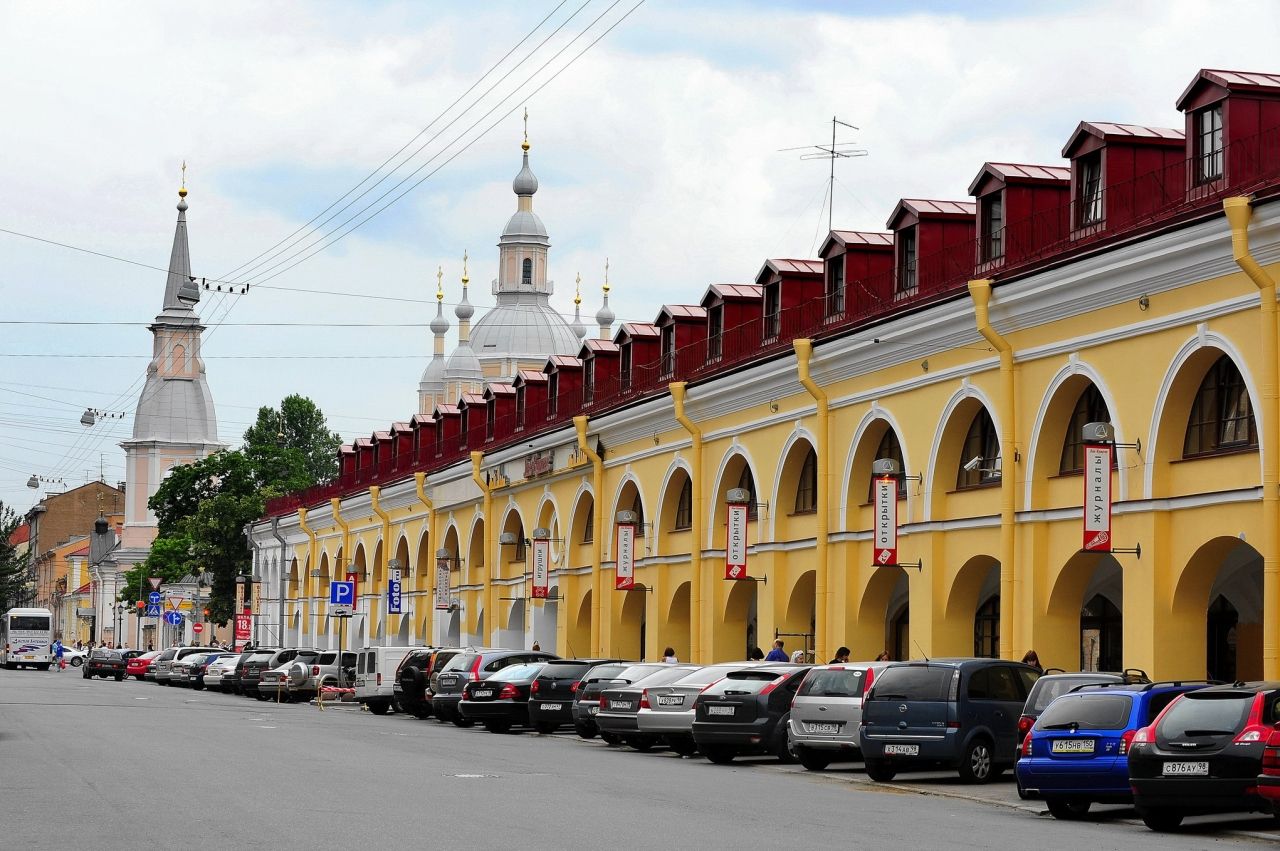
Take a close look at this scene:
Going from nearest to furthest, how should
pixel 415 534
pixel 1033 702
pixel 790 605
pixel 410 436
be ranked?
1. pixel 1033 702
2. pixel 790 605
3. pixel 415 534
4. pixel 410 436

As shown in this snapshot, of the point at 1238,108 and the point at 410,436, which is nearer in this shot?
the point at 1238,108

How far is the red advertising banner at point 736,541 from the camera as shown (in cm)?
3306

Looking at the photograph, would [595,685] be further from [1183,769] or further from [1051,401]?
Answer: [1183,769]

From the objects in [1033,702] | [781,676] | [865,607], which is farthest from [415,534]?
[1033,702]

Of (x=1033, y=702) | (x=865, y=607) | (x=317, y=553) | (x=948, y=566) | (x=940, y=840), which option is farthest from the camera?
(x=317, y=553)

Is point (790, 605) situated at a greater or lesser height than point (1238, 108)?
lesser

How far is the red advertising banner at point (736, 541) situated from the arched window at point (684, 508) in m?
4.23

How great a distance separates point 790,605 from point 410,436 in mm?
31201

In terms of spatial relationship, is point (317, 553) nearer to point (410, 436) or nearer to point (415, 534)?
point (410, 436)

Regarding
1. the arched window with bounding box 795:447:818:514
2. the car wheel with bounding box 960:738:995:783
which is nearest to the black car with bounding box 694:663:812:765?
the car wheel with bounding box 960:738:995:783

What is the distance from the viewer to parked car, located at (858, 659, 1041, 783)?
19969 mm

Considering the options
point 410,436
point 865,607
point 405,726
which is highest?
point 410,436

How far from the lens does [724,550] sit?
115 feet

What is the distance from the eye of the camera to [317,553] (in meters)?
69.0
